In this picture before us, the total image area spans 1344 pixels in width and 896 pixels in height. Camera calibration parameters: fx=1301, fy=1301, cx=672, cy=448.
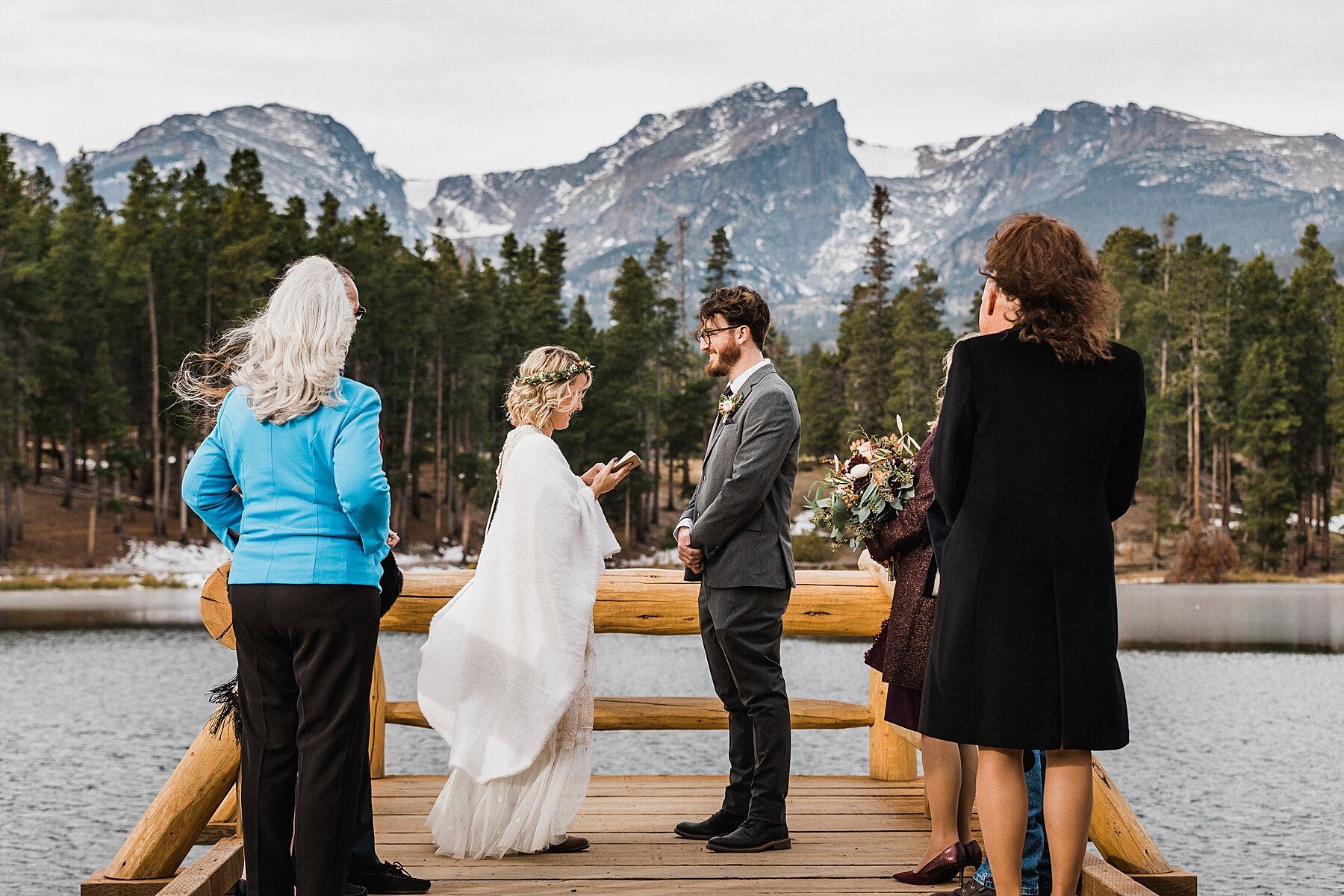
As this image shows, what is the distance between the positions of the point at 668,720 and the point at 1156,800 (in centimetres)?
758

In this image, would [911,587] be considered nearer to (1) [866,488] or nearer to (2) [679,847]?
(1) [866,488]

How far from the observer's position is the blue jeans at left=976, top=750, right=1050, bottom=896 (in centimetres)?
435

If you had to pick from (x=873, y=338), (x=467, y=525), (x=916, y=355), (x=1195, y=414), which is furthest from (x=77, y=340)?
(x=1195, y=414)

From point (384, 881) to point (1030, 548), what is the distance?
2561 mm

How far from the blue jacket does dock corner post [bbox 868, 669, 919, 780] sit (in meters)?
3.43

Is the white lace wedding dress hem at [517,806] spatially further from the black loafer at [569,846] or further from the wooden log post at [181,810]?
the wooden log post at [181,810]

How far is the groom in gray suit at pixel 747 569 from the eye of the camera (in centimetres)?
513

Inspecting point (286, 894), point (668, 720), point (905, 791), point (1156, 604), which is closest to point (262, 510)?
point (286, 894)

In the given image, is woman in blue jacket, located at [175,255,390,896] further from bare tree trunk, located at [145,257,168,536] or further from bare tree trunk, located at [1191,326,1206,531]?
bare tree trunk, located at [1191,326,1206,531]

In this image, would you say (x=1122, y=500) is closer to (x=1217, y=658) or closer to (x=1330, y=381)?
(x=1217, y=658)

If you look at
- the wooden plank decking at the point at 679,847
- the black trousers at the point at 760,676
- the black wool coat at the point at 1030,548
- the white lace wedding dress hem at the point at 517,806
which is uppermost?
the black wool coat at the point at 1030,548

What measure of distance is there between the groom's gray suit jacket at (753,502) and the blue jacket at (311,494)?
1698 millimetres

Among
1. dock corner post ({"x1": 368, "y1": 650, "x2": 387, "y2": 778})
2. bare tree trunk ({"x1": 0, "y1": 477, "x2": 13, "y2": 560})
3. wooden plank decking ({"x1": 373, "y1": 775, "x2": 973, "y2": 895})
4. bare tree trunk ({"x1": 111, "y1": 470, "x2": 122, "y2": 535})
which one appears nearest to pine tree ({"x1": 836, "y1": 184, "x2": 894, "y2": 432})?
bare tree trunk ({"x1": 111, "y1": 470, "x2": 122, "y2": 535})

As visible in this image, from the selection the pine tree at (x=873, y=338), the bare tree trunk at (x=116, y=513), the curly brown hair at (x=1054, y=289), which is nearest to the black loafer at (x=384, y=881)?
the curly brown hair at (x=1054, y=289)
